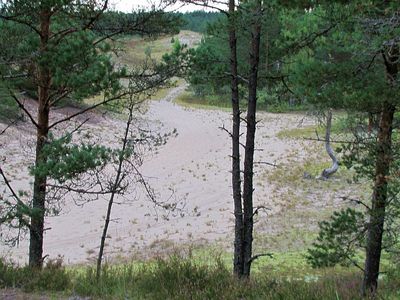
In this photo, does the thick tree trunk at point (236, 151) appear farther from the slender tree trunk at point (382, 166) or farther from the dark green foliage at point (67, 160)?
the dark green foliage at point (67, 160)

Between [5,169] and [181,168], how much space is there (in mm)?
8737

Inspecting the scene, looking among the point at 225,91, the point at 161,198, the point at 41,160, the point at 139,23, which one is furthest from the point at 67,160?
the point at 161,198

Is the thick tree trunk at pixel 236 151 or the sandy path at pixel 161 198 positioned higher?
the thick tree trunk at pixel 236 151

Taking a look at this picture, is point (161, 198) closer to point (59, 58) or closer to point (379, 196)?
point (59, 58)

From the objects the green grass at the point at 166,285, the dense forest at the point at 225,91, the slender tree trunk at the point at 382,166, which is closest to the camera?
the green grass at the point at 166,285

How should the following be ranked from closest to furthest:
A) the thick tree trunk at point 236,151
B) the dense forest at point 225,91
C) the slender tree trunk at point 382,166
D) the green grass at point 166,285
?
1. the green grass at point 166,285
2. the dense forest at point 225,91
3. the slender tree trunk at point 382,166
4. the thick tree trunk at point 236,151

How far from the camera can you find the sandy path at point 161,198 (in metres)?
15.3

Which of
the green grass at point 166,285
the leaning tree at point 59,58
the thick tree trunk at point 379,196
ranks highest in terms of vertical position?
the leaning tree at point 59,58

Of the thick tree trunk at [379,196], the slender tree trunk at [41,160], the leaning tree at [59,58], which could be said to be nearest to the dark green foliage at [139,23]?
the leaning tree at [59,58]

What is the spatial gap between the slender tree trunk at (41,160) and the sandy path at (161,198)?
0.64 meters

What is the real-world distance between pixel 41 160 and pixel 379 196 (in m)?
4.60

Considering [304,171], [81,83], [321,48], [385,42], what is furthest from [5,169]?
[385,42]

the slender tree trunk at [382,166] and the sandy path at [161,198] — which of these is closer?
the slender tree trunk at [382,166]

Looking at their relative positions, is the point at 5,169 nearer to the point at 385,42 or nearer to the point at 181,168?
the point at 181,168
